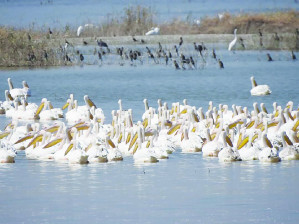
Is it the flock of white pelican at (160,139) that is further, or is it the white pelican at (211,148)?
the white pelican at (211,148)

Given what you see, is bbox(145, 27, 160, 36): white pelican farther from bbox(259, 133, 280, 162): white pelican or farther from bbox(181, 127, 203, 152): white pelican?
bbox(259, 133, 280, 162): white pelican

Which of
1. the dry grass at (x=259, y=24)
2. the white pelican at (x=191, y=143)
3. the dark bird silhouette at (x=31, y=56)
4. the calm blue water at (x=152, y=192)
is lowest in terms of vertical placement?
the calm blue water at (x=152, y=192)

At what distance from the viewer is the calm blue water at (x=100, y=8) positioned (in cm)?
6075

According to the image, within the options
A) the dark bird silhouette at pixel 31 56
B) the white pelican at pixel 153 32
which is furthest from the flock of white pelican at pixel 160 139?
the white pelican at pixel 153 32

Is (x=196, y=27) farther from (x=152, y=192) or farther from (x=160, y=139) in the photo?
(x=152, y=192)

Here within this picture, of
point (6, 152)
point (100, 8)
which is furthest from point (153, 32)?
point (100, 8)

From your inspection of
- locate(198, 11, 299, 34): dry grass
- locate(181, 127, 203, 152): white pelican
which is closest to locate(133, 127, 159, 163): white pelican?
locate(181, 127, 203, 152): white pelican

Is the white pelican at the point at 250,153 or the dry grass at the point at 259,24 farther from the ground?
the dry grass at the point at 259,24

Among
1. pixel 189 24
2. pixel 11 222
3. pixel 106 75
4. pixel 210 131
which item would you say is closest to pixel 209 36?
pixel 189 24

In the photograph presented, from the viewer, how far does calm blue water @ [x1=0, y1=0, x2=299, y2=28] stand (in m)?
60.8

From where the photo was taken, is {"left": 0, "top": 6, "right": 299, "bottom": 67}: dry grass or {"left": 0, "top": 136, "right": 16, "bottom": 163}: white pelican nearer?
{"left": 0, "top": 136, "right": 16, "bottom": 163}: white pelican

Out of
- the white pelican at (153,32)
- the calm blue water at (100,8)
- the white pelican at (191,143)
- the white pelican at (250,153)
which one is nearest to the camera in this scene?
the white pelican at (250,153)

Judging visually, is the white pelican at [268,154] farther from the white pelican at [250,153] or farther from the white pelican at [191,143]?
the white pelican at [191,143]

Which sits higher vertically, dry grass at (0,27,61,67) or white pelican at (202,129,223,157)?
dry grass at (0,27,61,67)
